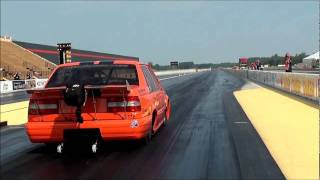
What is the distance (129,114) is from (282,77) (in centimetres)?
2090

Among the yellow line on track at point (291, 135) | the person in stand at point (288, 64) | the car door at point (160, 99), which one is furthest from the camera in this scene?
the person in stand at point (288, 64)

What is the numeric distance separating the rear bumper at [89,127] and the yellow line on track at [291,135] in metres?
2.32

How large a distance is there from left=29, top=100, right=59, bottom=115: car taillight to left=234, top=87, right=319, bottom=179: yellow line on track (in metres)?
3.56

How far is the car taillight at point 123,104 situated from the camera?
7566 mm

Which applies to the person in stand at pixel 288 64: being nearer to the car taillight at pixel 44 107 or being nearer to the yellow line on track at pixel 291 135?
the yellow line on track at pixel 291 135

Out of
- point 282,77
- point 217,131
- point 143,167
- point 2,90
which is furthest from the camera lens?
point 2,90

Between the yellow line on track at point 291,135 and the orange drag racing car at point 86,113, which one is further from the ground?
the orange drag racing car at point 86,113

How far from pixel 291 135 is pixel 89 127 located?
454 centimetres

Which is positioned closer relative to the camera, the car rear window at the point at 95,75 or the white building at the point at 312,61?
the car rear window at the point at 95,75

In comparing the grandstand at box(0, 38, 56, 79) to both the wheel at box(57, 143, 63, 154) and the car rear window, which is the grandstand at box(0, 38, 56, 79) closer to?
the car rear window

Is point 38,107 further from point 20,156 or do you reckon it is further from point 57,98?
point 20,156

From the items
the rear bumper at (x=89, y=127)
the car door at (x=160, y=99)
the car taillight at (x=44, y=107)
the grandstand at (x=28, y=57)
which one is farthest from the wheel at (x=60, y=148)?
the grandstand at (x=28, y=57)

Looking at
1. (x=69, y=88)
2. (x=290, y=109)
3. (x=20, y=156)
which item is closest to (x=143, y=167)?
(x=69, y=88)

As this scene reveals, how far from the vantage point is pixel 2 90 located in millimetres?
38562
